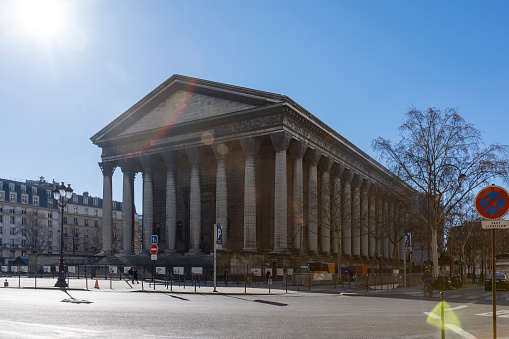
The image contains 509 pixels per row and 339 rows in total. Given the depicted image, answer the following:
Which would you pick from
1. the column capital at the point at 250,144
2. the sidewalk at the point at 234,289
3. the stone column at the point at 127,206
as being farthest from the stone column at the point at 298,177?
the stone column at the point at 127,206

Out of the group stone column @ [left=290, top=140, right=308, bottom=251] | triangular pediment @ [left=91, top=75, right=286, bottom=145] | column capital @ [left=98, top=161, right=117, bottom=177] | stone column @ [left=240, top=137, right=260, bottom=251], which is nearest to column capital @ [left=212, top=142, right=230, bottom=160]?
stone column @ [left=240, top=137, right=260, bottom=251]

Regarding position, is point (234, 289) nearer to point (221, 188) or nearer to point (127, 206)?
point (221, 188)

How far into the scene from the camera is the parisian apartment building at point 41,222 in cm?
11481

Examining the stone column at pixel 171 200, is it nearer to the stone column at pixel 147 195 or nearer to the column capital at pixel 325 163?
the stone column at pixel 147 195

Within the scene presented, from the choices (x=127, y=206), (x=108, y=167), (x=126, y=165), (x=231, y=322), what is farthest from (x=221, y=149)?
(x=231, y=322)

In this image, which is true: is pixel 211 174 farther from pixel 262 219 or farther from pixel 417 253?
pixel 417 253

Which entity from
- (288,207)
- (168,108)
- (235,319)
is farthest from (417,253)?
(235,319)

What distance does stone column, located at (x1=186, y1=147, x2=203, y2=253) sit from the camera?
61.1m

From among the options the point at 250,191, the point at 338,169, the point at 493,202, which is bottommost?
the point at 493,202

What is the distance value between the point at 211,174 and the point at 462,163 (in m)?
31.9

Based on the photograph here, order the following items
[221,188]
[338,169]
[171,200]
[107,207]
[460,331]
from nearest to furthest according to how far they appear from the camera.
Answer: [460,331] → [221,188] → [171,200] → [107,207] → [338,169]

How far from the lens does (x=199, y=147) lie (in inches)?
2446

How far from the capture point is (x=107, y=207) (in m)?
68.8

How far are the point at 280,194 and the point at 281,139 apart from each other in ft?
18.8
